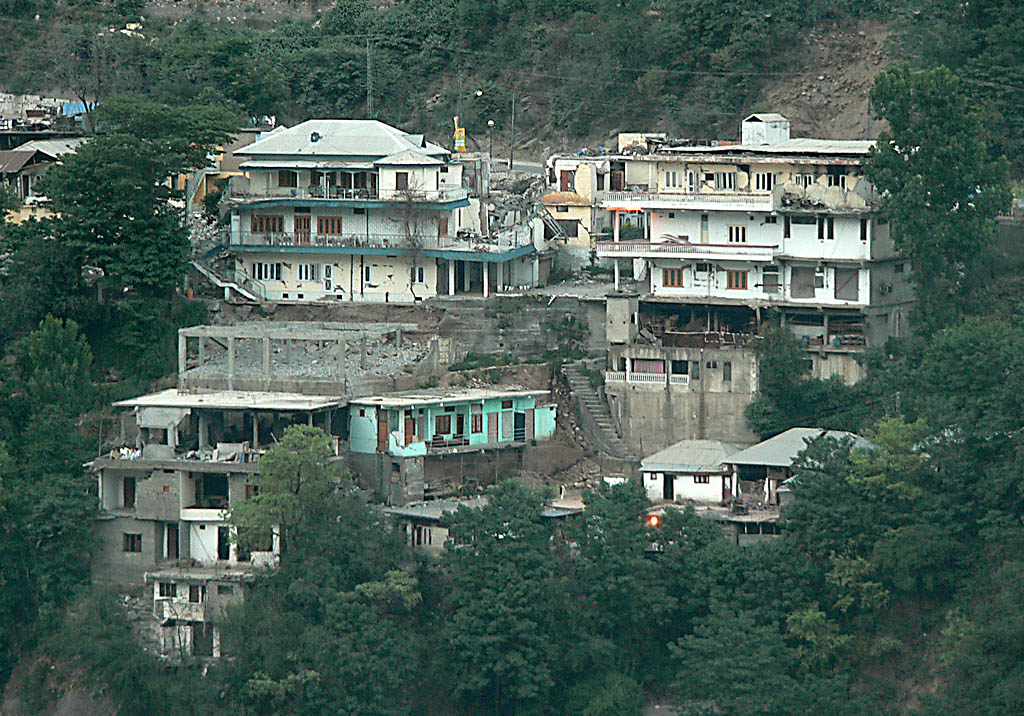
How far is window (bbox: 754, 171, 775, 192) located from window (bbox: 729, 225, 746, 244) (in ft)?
3.84

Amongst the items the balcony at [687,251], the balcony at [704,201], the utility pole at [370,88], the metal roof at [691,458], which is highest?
the utility pole at [370,88]

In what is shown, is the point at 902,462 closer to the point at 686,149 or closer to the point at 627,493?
the point at 627,493

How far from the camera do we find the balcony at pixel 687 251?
2778 inches

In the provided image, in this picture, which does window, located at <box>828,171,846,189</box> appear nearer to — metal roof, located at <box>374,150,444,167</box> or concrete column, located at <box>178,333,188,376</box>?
metal roof, located at <box>374,150,444,167</box>

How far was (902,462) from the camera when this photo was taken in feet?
206

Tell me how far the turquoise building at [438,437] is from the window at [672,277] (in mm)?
5371

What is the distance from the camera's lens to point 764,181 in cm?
7138

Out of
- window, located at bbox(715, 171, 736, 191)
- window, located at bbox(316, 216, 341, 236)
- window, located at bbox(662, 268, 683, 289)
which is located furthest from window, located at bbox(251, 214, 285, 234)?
window, located at bbox(715, 171, 736, 191)

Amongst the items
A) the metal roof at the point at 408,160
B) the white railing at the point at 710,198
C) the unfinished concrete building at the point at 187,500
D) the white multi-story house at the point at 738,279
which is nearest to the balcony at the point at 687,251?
the white multi-story house at the point at 738,279

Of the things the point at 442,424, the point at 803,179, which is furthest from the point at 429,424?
the point at 803,179

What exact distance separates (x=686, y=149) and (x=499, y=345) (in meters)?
7.67

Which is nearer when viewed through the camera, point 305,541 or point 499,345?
point 305,541

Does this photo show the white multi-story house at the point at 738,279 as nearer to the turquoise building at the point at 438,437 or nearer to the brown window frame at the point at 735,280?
the brown window frame at the point at 735,280

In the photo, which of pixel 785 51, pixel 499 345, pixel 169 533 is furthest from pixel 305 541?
pixel 785 51
